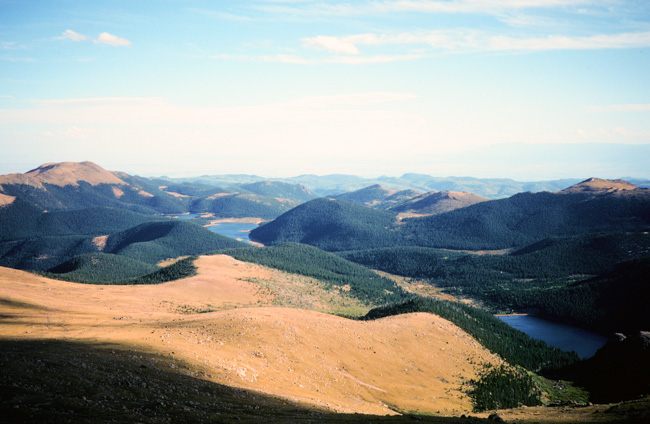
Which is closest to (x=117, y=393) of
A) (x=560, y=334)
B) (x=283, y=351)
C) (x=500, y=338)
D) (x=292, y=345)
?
(x=283, y=351)

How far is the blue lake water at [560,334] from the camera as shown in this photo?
15550cm

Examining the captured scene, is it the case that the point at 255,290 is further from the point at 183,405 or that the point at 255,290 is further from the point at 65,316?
the point at 183,405

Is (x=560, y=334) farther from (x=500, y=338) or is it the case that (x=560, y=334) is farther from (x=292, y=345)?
(x=292, y=345)

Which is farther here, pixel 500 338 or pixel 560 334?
pixel 560 334

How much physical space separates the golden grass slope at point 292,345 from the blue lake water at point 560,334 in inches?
2817

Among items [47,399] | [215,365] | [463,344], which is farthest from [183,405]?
[463,344]

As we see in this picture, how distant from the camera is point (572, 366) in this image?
11881 centimetres

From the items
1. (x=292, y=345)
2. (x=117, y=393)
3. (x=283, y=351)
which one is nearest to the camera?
(x=117, y=393)

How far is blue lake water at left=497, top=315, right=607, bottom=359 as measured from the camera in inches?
6122

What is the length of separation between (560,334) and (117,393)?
18468cm

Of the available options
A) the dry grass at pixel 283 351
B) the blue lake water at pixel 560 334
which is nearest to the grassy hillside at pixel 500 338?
the dry grass at pixel 283 351

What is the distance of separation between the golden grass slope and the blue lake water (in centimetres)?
7154

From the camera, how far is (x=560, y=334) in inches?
6772

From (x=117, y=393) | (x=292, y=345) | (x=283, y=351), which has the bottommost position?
(x=292, y=345)
